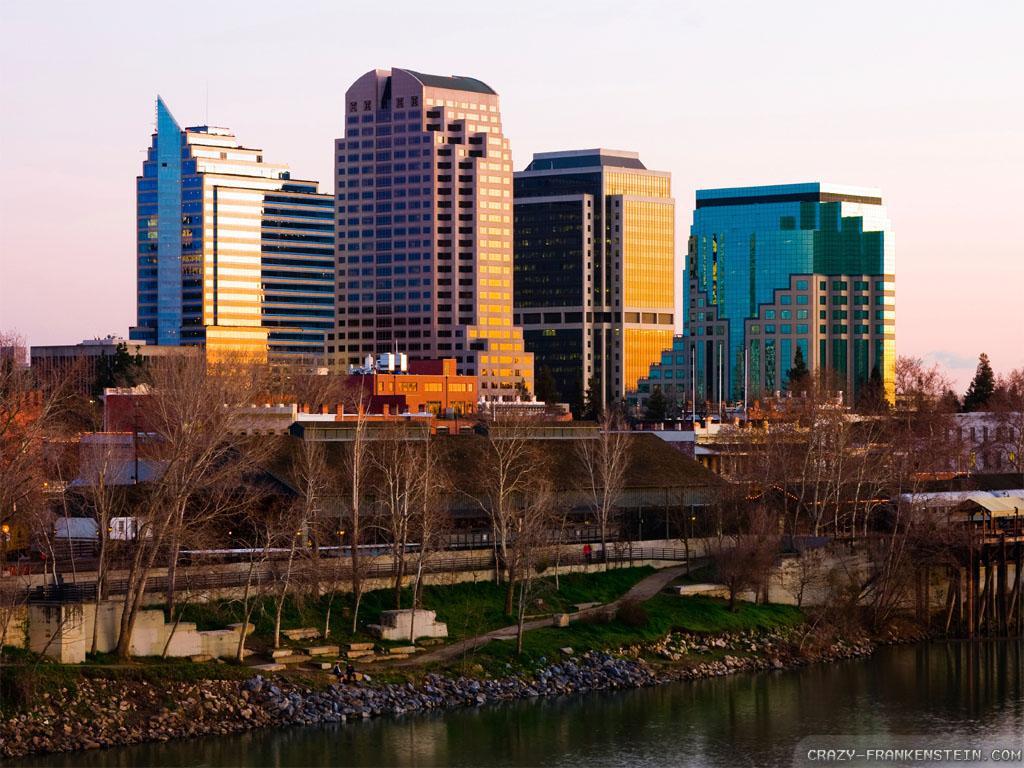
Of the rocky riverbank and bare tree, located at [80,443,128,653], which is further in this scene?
bare tree, located at [80,443,128,653]

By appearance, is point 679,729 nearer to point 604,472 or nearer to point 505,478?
point 505,478

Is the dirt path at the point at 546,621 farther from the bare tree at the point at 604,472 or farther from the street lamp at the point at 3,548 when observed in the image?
the street lamp at the point at 3,548

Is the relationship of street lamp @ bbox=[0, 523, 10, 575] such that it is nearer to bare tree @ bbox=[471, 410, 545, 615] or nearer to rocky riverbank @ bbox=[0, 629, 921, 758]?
rocky riverbank @ bbox=[0, 629, 921, 758]

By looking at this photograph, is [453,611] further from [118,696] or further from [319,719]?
[118,696]

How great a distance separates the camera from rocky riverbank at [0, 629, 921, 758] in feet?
211

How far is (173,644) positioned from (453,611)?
17.3 m

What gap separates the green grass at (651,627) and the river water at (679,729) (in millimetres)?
3652

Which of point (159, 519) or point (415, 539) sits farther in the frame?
point (415, 539)

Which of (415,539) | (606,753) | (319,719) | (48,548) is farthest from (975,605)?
(48,548)

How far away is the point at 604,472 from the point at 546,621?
17631 millimetres

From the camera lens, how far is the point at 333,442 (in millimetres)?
104375

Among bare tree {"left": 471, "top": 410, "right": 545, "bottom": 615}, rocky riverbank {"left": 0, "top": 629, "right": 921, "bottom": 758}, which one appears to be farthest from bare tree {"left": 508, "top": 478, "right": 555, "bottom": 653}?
rocky riverbank {"left": 0, "top": 629, "right": 921, "bottom": 758}

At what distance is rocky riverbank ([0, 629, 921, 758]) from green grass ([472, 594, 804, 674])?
82cm

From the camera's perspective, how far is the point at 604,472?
102062mm
